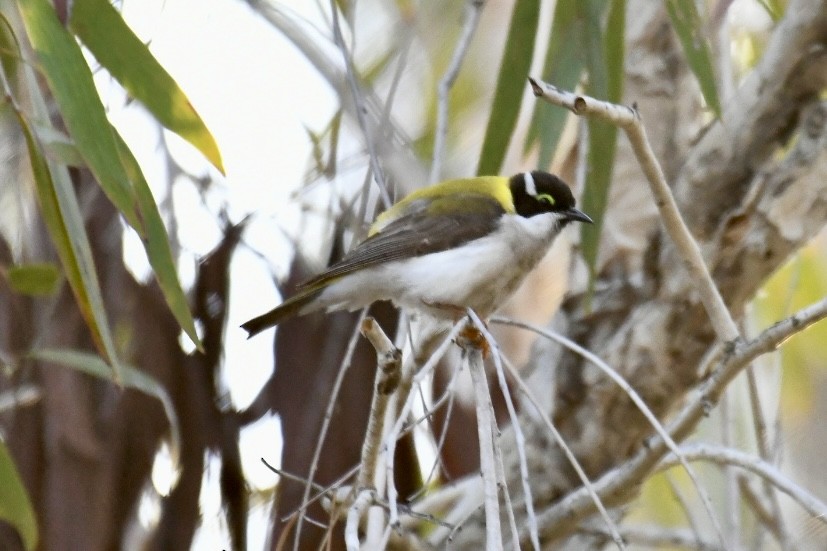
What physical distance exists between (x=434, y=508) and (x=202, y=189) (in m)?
1.10

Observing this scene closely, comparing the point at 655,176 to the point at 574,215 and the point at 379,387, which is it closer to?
the point at 379,387

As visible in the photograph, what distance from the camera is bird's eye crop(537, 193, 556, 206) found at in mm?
3064

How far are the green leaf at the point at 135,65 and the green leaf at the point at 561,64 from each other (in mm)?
779

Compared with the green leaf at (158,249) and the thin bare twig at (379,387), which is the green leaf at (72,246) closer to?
the green leaf at (158,249)

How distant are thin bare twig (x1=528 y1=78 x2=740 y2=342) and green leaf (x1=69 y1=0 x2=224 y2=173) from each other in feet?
2.66

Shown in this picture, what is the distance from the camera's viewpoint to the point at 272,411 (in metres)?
2.86

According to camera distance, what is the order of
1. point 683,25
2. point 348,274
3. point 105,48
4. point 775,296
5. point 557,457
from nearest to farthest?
point 105,48 → point 683,25 → point 348,274 → point 557,457 → point 775,296

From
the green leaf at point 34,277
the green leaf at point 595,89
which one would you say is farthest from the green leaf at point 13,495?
the green leaf at point 595,89

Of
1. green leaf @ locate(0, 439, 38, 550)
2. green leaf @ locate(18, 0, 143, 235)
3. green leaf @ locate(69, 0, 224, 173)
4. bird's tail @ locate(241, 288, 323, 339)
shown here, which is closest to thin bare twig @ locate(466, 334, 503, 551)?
green leaf @ locate(18, 0, 143, 235)

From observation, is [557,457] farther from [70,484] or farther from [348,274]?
[70,484]

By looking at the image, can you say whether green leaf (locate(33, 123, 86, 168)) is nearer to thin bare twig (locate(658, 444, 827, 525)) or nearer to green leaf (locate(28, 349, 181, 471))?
green leaf (locate(28, 349, 181, 471))

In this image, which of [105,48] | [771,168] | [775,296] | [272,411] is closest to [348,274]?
[272,411]

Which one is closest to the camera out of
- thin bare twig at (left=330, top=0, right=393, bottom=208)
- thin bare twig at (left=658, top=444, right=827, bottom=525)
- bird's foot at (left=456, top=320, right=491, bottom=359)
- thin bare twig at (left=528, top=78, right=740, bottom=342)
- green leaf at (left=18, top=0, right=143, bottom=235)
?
thin bare twig at (left=528, top=78, right=740, bottom=342)

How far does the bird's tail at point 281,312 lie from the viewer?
2.75m
